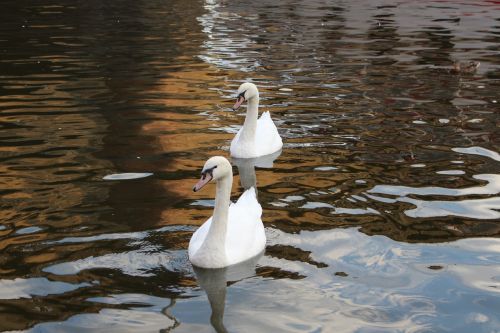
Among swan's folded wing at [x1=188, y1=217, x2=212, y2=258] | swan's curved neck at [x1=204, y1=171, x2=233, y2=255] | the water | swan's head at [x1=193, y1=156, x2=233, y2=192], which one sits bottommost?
the water

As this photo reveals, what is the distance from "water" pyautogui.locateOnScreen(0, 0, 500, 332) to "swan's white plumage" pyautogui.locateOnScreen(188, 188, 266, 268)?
115mm

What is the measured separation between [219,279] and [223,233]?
1.30 ft

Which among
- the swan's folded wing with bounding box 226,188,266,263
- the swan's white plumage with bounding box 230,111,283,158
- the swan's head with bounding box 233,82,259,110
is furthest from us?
the swan's head with bounding box 233,82,259,110

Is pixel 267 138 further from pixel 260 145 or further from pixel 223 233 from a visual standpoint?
pixel 223 233

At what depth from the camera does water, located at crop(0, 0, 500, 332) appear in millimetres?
6574

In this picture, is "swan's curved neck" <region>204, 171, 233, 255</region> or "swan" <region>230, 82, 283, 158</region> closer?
"swan's curved neck" <region>204, 171, 233, 255</region>

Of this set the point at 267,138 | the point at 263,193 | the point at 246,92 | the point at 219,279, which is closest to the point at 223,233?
the point at 219,279

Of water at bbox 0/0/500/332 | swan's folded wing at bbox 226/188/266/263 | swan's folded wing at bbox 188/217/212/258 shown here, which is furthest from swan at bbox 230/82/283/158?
swan's folded wing at bbox 188/217/212/258

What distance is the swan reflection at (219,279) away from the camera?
651 centimetres

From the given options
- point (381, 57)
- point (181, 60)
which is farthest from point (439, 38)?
point (181, 60)

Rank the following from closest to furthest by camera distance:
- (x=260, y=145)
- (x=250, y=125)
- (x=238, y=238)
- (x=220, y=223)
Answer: (x=220, y=223), (x=238, y=238), (x=260, y=145), (x=250, y=125)

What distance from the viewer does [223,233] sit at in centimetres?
718

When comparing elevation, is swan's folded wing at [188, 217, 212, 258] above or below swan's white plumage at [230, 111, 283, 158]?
above

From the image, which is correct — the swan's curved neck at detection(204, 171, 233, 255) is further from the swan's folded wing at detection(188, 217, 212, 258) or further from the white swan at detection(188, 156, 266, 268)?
the swan's folded wing at detection(188, 217, 212, 258)
